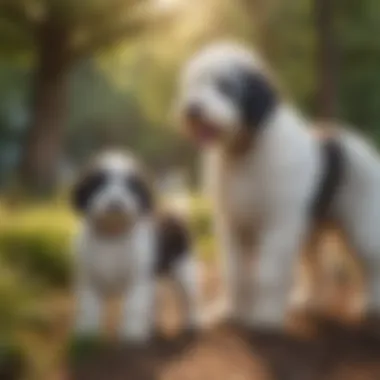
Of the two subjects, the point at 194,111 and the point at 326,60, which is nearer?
the point at 194,111

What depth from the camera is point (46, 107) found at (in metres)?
0.89

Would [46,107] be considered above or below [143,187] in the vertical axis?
above

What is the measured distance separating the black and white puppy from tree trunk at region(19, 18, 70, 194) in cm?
6

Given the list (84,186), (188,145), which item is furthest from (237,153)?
(84,186)

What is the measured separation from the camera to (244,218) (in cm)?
87

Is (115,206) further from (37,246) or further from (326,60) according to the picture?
(326,60)

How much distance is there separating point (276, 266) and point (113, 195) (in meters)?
0.18

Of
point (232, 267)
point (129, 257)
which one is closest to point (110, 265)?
point (129, 257)

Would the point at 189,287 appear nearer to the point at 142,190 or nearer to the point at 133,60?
the point at 142,190

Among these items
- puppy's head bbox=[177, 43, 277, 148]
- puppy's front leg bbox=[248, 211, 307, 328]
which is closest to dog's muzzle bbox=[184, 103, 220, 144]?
puppy's head bbox=[177, 43, 277, 148]

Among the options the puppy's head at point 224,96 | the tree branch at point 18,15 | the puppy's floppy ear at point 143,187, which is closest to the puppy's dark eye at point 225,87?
the puppy's head at point 224,96

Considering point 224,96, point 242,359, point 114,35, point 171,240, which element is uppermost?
point 114,35

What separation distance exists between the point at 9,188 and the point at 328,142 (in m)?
0.33

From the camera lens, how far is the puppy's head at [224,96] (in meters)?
0.80
